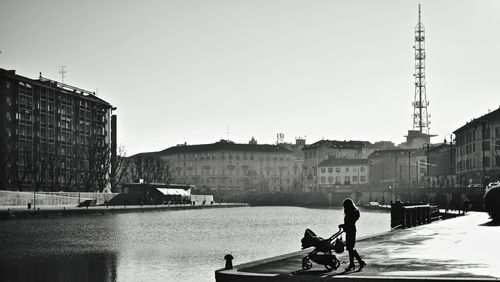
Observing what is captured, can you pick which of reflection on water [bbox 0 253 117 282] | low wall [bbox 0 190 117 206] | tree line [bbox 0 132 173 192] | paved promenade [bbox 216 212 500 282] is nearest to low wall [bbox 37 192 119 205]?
low wall [bbox 0 190 117 206]

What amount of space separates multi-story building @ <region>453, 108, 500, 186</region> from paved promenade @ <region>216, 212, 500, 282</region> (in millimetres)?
83277

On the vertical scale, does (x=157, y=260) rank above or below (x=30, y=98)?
below

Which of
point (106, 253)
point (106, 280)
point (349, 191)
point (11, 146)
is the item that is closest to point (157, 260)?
point (106, 253)

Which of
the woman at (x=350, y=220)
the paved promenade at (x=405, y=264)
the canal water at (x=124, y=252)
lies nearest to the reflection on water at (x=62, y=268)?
the canal water at (x=124, y=252)

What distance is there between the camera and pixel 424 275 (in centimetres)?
1936

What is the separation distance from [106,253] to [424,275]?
88.9 feet

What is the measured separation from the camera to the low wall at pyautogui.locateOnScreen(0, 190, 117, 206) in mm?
101956

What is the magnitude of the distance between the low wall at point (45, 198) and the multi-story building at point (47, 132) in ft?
11.7

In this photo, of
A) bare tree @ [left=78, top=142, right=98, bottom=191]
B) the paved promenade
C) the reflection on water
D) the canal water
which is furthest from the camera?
bare tree @ [left=78, top=142, right=98, bottom=191]

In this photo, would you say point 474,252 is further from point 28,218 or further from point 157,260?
point 28,218

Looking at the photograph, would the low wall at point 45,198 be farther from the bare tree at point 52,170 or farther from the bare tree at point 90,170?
the bare tree at point 52,170

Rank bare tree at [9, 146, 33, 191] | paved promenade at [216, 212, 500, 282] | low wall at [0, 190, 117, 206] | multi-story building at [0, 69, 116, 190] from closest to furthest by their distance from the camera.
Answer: paved promenade at [216, 212, 500, 282] < low wall at [0, 190, 117, 206] < bare tree at [9, 146, 33, 191] < multi-story building at [0, 69, 116, 190]

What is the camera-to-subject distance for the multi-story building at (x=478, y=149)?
118 meters

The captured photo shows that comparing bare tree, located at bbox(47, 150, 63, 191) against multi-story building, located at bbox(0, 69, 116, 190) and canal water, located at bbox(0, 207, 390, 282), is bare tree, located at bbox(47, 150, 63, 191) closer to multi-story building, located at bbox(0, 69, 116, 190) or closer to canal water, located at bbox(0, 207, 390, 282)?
multi-story building, located at bbox(0, 69, 116, 190)
